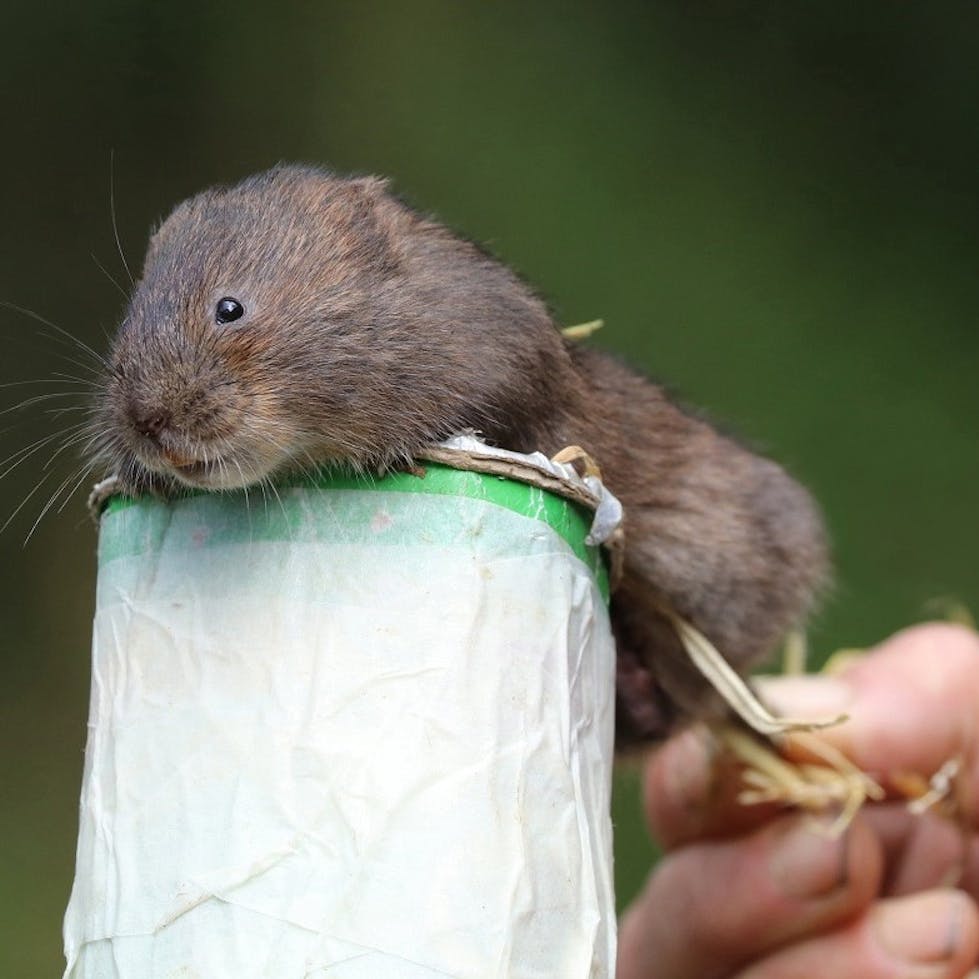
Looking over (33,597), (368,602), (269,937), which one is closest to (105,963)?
(269,937)

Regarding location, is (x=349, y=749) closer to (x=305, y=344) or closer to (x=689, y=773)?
(x=305, y=344)

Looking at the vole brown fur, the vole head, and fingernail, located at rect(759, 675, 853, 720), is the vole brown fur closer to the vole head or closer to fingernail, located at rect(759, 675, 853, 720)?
the vole head

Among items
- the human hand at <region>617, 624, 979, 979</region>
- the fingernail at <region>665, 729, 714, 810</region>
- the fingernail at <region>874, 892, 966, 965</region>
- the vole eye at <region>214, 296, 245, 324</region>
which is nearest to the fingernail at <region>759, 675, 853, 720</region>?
the human hand at <region>617, 624, 979, 979</region>

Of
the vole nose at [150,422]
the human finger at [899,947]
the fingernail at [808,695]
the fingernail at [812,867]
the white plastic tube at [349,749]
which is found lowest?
the human finger at [899,947]

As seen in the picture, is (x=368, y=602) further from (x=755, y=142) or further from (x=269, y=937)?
(x=755, y=142)

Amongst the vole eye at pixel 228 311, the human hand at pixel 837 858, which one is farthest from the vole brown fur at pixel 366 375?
the human hand at pixel 837 858

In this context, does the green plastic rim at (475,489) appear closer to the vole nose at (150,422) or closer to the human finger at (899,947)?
the vole nose at (150,422)

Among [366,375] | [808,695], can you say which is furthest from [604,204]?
[366,375]
